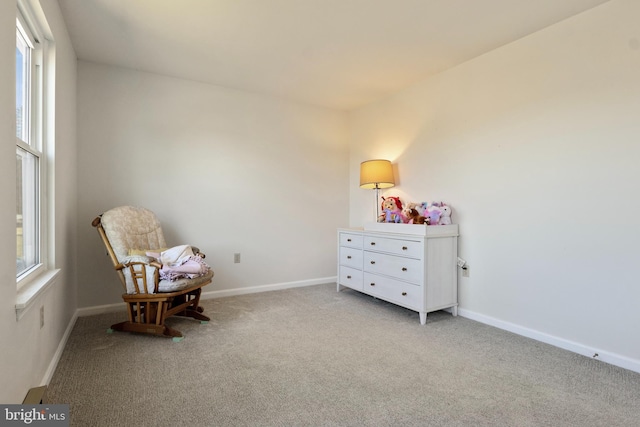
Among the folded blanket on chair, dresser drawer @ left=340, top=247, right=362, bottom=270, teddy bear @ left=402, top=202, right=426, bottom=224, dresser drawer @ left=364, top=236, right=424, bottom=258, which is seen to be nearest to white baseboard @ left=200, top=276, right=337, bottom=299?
dresser drawer @ left=340, top=247, right=362, bottom=270

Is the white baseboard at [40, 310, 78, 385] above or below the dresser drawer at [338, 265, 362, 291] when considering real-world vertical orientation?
below

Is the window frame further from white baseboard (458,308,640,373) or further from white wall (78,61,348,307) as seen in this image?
white baseboard (458,308,640,373)

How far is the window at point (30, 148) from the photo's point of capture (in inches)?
72.1

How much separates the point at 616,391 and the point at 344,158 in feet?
11.9

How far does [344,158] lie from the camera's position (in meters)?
4.74

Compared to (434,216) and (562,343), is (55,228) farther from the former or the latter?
(562,343)

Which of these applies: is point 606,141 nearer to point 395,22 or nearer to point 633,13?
point 633,13

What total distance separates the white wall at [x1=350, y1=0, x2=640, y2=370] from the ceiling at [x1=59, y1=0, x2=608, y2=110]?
0.26 m

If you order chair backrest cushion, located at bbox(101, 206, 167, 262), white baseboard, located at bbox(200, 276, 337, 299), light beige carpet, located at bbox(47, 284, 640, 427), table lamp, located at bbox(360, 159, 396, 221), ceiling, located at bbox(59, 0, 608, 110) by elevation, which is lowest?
light beige carpet, located at bbox(47, 284, 640, 427)

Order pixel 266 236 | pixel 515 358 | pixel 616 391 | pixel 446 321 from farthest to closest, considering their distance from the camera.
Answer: pixel 266 236
pixel 446 321
pixel 515 358
pixel 616 391

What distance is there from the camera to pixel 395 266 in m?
3.23

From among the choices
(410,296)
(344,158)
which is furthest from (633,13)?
(344,158)

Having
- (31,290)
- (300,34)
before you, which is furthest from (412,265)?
(31,290)

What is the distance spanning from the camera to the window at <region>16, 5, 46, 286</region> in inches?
72.1
